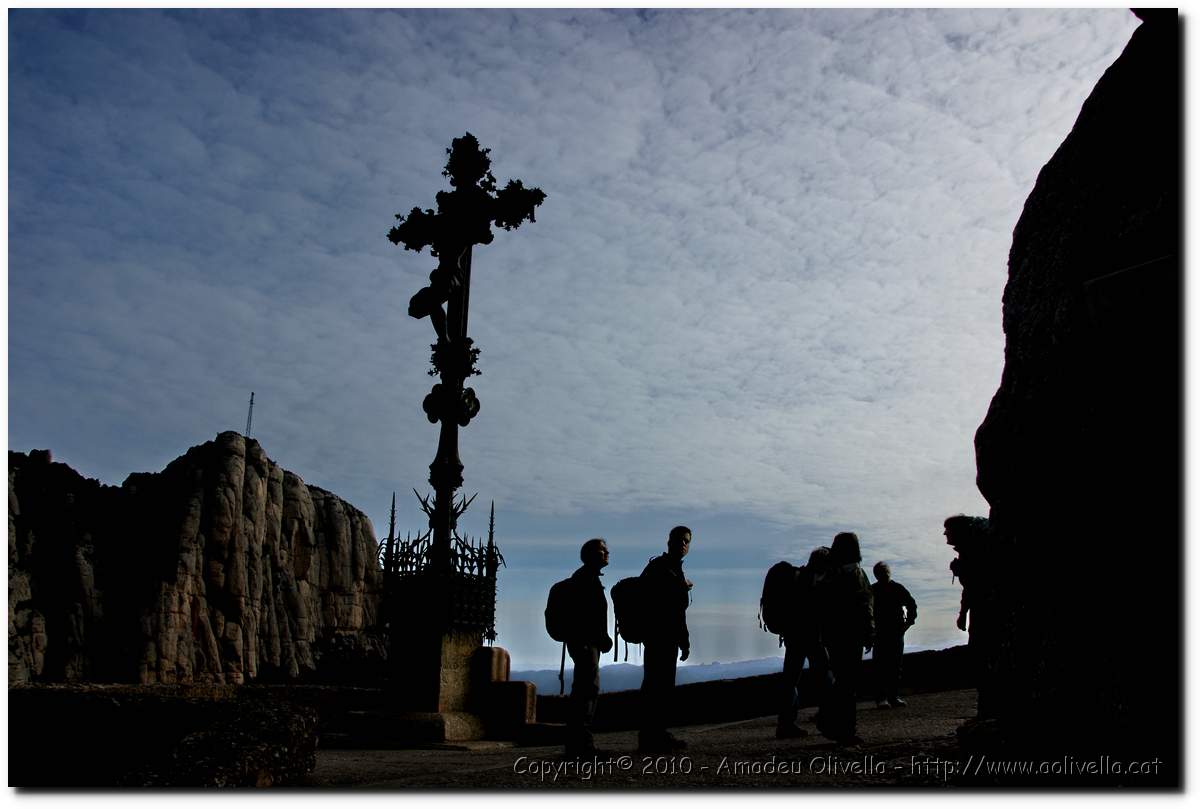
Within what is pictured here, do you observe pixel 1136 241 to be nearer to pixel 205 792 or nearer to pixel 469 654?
pixel 205 792

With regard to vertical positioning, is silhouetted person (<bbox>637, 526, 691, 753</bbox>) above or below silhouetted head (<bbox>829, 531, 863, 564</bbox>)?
below

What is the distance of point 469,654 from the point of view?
1194cm

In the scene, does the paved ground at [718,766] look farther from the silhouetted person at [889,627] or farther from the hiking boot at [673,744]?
the silhouetted person at [889,627]

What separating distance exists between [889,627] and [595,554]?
5393mm

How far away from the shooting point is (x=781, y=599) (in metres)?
8.29

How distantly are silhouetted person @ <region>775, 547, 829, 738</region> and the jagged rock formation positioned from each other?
287 centimetres

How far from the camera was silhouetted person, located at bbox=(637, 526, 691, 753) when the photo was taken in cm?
764

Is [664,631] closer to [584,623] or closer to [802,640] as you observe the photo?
[584,623]

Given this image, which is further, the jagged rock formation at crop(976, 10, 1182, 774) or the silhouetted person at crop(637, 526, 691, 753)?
the silhouetted person at crop(637, 526, 691, 753)

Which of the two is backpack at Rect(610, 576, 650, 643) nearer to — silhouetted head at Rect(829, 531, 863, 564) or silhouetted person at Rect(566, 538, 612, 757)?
silhouetted person at Rect(566, 538, 612, 757)

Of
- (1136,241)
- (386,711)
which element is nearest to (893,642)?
(386,711)

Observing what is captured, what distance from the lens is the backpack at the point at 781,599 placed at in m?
8.20

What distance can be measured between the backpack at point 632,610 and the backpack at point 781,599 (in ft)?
4.30

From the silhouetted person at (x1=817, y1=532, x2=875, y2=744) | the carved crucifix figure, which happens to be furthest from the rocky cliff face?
the silhouetted person at (x1=817, y1=532, x2=875, y2=744)
